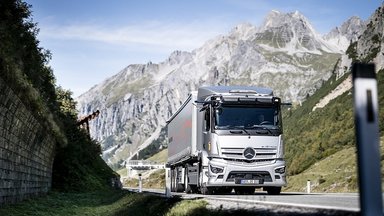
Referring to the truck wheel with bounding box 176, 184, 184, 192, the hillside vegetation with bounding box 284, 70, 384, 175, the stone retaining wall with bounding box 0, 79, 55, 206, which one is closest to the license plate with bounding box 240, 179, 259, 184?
the truck wheel with bounding box 176, 184, 184, 192

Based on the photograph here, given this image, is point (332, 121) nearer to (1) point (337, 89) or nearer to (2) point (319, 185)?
(1) point (337, 89)

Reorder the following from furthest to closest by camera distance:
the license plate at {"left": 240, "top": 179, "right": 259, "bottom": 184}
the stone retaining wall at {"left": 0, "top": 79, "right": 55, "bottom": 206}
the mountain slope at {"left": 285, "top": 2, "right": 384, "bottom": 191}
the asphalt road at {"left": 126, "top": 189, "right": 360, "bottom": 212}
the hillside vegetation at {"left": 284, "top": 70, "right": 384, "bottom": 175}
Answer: the hillside vegetation at {"left": 284, "top": 70, "right": 384, "bottom": 175}, the mountain slope at {"left": 285, "top": 2, "right": 384, "bottom": 191}, the license plate at {"left": 240, "top": 179, "right": 259, "bottom": 184}, the stone retaining wall at {"left": 0, "top": 79, "right": 55, "bottom": 206}, the asphalt road at {"left": 126, "top": 189, "right": 360, "bottom": 212}

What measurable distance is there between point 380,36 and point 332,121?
40.3 metres

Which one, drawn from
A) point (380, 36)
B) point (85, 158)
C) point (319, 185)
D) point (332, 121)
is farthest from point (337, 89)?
point (85, 158)

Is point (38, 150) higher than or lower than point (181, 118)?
lower

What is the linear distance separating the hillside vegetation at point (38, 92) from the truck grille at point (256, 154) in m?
7.15

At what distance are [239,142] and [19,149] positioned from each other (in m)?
7.80

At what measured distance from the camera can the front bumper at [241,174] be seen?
17.3 m

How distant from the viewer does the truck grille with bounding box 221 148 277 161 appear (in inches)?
690

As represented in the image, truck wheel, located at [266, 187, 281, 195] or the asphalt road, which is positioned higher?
truck wheel, located at [266, 187, 281, 195]

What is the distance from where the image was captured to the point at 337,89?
542 feet

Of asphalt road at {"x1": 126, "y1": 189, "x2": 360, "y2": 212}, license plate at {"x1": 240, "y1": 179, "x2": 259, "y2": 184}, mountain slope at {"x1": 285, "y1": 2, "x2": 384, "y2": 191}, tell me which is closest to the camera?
asphalt road at {"x1": 126, "y1": 189, "x2": 360, "y2": 212}

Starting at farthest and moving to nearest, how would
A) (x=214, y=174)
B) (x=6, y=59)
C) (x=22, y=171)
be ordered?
(x=22, y=171) → (x=214, y=174) → (x=6, y=59)

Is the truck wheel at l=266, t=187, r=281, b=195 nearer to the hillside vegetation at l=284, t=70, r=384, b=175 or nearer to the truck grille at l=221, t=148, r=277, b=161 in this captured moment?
the truck grille at l=221, t=148, r=277, b=161
